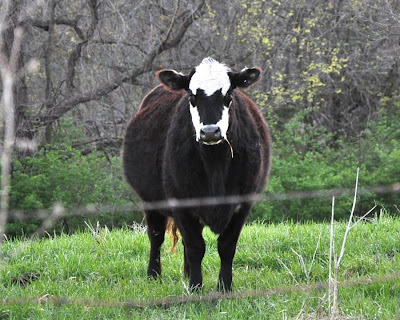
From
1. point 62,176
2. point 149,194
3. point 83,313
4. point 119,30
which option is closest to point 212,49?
point 119,30

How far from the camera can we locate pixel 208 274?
6109 mm

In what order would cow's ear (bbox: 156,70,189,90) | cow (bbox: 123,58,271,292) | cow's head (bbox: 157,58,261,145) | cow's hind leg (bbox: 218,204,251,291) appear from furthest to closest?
cow's ear (bbox: 156,70,189,90) < cow's hind leg (bbox: 218,204,251,291) < cow (bbox: 123,58,271,292) < cow's head (bbox: 157,58,261,145)

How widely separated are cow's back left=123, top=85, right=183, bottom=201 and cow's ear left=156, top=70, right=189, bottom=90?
1.47 ft

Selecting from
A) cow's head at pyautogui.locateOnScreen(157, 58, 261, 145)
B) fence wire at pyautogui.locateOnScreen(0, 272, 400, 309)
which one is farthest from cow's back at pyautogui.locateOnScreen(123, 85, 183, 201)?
fence wire at pyautogui.locateOnScreen(0, 272, 400, 309)

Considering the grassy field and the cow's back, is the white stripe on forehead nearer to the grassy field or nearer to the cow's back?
the cow's back

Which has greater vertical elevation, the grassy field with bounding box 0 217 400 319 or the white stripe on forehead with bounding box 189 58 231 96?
the white stripe on forehead with bounding box 189 58 231 96

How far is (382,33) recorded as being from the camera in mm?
15727

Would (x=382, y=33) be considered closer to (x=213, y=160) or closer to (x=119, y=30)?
(x=119, y=30)

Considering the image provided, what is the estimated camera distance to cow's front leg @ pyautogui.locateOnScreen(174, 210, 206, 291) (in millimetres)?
5422

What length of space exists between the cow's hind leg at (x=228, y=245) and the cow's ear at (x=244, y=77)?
100 centimetres

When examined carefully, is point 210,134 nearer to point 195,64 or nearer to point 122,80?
point 122,80

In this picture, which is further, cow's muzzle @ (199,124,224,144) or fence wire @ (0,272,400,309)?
cow's muzzle @ (199,124,224,144)

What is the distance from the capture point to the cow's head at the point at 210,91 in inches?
196

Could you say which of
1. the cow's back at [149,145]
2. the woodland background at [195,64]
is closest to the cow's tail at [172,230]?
the cow's back at [149,145]
